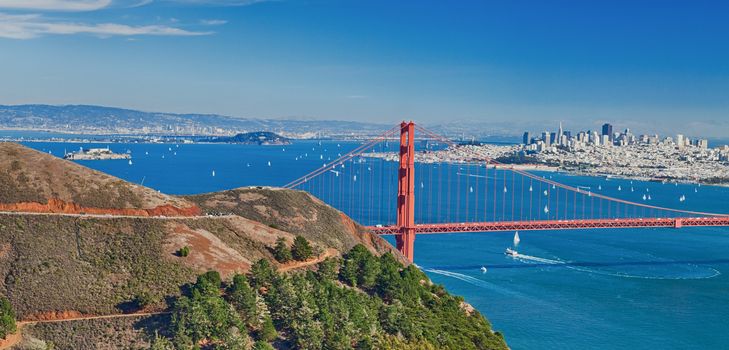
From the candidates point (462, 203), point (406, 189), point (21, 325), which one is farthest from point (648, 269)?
point (21, 325)

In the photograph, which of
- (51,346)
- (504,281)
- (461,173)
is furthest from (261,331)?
(461,173)

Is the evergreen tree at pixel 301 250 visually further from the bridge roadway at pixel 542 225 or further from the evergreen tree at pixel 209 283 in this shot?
the bridge roadway at pixel 542 225

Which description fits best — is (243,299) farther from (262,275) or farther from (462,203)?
(462,203)

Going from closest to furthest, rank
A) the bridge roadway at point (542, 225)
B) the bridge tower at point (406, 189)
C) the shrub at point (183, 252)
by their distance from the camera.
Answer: the shrub at point (183, 252)
the bridge tower at point (406, 189)
the bridge roadway at point (542, 225)

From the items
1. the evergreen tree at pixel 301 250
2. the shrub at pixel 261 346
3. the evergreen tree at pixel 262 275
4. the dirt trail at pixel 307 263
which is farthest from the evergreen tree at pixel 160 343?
the evergreen tree at pixel 301 250

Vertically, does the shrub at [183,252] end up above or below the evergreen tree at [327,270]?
above

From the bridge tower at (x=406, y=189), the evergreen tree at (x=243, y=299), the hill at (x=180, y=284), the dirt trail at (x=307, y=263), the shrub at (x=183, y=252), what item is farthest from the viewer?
the bridge tower at (x=406, y=189)
